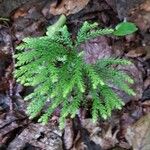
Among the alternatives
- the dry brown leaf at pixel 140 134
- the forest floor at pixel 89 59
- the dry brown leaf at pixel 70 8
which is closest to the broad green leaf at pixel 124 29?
the forest floor at pixel 89 59

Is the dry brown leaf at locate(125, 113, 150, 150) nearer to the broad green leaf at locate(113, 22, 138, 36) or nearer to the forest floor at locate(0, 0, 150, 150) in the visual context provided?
the forest floor at locate(0, 0, 150, 150)

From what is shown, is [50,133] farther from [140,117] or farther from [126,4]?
[126,4]

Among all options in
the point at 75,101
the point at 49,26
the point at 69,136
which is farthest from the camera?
the point at 49,26

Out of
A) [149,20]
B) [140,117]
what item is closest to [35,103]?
[140,117]

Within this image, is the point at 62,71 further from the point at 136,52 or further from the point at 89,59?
the point at 136,52

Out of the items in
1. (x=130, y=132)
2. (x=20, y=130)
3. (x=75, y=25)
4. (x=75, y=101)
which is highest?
(x=75, y=25)

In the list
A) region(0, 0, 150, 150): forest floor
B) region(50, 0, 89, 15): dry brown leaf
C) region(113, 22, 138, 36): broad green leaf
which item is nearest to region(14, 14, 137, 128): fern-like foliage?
region(0, 0, 150, 150): forest floor
